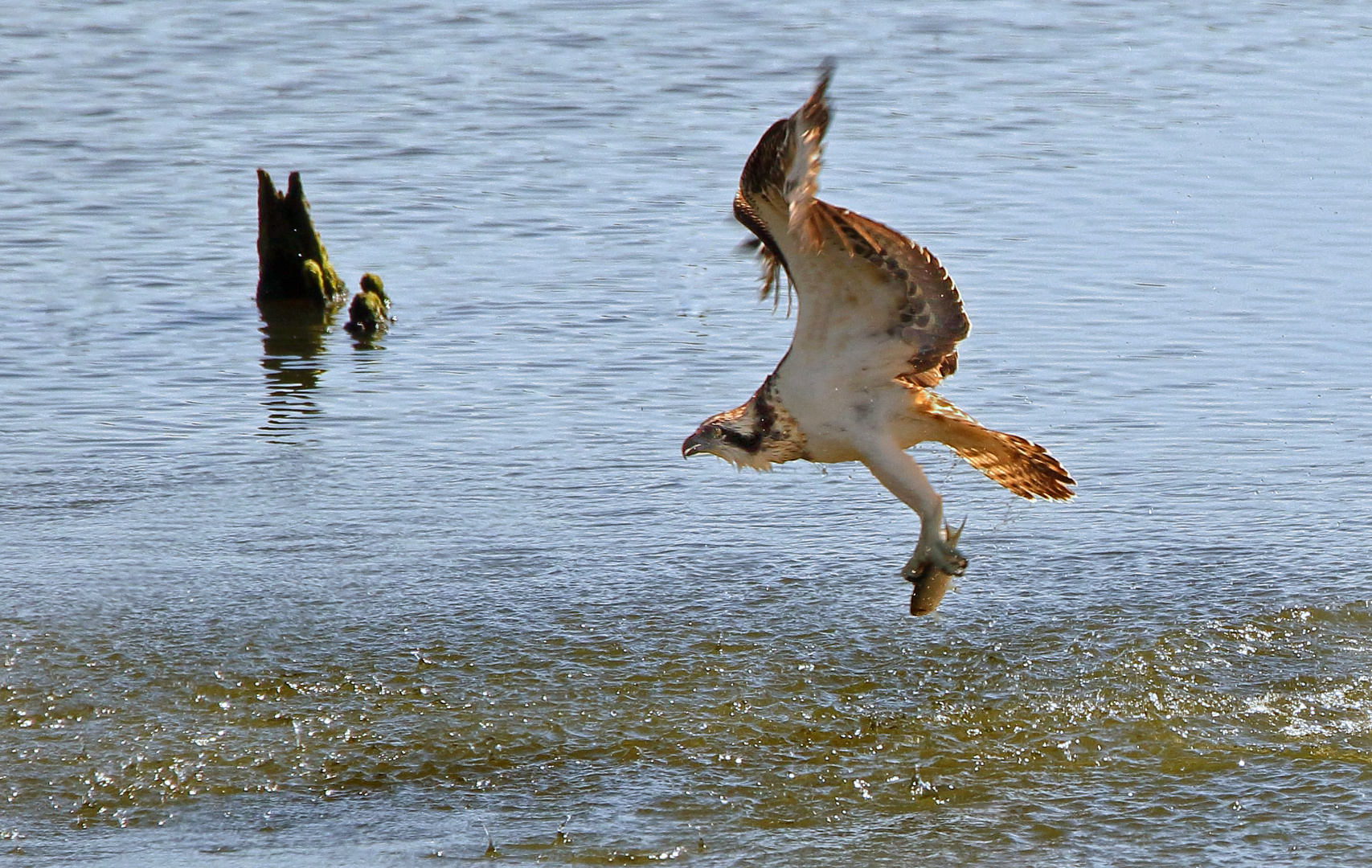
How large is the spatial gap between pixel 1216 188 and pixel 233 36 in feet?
30.3

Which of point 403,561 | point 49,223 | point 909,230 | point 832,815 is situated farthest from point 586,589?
point 49,223

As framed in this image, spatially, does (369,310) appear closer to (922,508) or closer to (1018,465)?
(1018,465)

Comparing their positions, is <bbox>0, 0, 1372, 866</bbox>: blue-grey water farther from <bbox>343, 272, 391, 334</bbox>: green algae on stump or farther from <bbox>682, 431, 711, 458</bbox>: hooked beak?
<bbox>682, 431, 711, 458</bbox>: hooked beak

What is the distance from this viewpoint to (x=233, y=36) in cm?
1750

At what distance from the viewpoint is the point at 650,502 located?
805 cm

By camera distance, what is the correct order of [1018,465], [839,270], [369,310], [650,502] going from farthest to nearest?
[369,310], [650,502], [1018,465], [839,270]

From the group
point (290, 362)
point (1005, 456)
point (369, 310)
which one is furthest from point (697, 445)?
point (369, 310)

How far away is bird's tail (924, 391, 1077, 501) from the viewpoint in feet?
A: 21.1

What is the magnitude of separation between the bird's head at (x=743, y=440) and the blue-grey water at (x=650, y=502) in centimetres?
72

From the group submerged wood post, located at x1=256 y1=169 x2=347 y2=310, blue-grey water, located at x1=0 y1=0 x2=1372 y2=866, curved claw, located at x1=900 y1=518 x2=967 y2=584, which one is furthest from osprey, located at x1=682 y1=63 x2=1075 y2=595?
submerged wood post, located at x1=256 y1=169 x2=347 y2=310

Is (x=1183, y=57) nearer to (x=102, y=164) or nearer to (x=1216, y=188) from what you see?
(x=1216, y=188)

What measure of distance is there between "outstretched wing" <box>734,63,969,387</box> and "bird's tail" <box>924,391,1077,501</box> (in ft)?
0.52

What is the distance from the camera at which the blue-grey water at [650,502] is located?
5.67 meters

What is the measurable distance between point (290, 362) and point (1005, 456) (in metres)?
4.91
